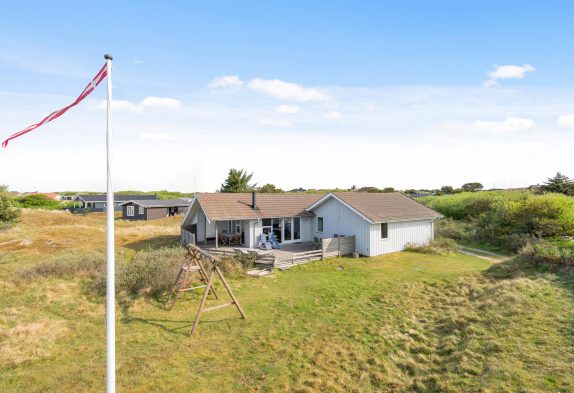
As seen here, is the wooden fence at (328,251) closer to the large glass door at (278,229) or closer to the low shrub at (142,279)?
the large glass door at (278,229)

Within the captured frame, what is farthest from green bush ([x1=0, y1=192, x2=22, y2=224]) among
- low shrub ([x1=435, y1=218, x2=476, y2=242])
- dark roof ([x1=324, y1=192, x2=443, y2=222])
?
low shrub ([x1=435, y1=218, x2=476, y2=242])

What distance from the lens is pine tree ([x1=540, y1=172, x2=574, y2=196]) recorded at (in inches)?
1778

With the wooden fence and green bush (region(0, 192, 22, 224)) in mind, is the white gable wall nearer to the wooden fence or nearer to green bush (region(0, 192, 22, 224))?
the wooden fence

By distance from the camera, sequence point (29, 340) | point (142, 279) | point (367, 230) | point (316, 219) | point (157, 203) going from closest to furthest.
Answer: point (29, 340) < point (142, 279) < point (367, 230) < point (316, 219) < point (157, 203)

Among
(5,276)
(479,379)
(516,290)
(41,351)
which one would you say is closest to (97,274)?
(5,276)

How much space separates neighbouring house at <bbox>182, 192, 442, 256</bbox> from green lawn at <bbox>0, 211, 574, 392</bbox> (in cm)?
802

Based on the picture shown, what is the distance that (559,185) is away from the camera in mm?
46031

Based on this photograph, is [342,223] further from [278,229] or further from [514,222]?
[514,222]

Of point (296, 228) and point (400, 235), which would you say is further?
point (296, 228)

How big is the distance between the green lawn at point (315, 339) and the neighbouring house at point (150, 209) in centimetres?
3807

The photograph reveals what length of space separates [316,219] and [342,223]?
3.34 m

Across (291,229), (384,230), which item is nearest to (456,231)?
(384,230)

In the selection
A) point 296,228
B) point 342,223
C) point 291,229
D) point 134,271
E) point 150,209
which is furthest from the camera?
point 150,209

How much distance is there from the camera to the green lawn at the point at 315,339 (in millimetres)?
8320
